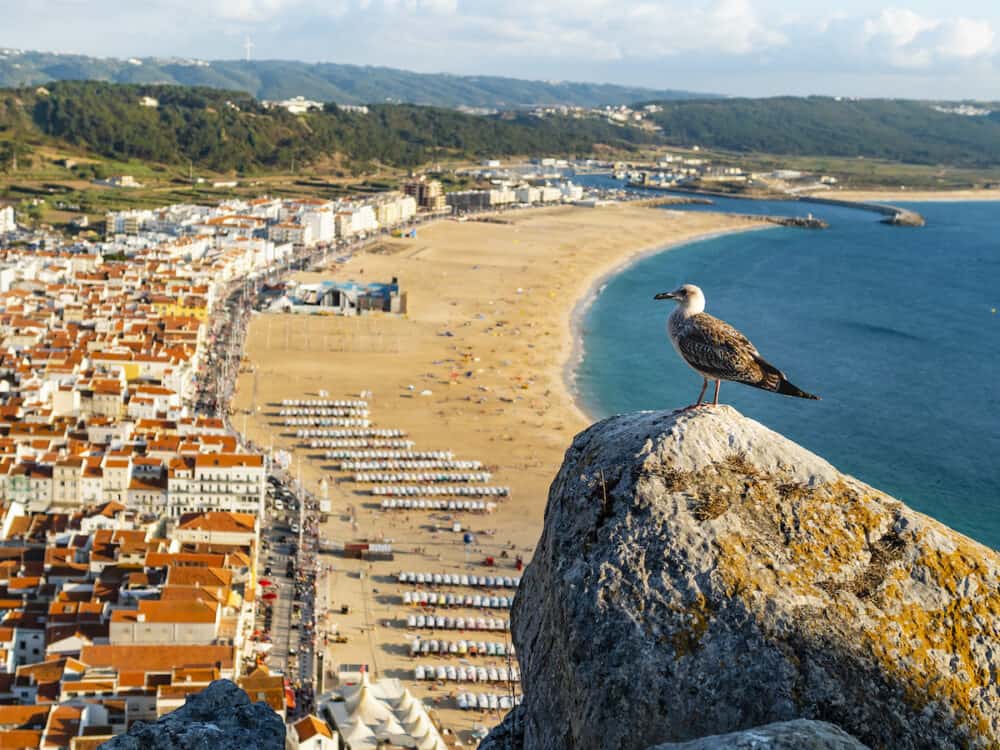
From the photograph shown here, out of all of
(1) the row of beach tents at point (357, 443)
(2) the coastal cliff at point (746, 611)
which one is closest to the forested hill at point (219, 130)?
(1) the row of beach tents at point (357, 443)

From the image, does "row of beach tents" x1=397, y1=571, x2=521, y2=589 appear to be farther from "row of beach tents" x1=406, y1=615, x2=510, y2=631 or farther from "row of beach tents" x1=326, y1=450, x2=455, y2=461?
"row of beach tents" x1=326, y1=450, x2=455, y2=461

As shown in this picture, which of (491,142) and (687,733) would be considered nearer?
(687,733)

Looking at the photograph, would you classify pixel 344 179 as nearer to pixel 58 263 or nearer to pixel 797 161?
pixel 58 263

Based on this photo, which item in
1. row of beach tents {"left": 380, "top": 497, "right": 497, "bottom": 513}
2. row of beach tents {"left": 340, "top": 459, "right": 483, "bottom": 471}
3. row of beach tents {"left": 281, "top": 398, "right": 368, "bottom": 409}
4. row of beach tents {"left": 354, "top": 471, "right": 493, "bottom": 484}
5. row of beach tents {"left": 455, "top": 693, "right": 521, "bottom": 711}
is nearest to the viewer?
row of beach tents {"left": 455, "top": 693, "right": 521, "bottom": 711}

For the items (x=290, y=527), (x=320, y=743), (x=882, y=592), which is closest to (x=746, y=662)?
(x=882, y=592)

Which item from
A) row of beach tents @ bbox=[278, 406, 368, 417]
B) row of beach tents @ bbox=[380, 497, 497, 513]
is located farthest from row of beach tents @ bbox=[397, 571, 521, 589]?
row of beach tents @ bbox=[278, 406, 368, 417]
